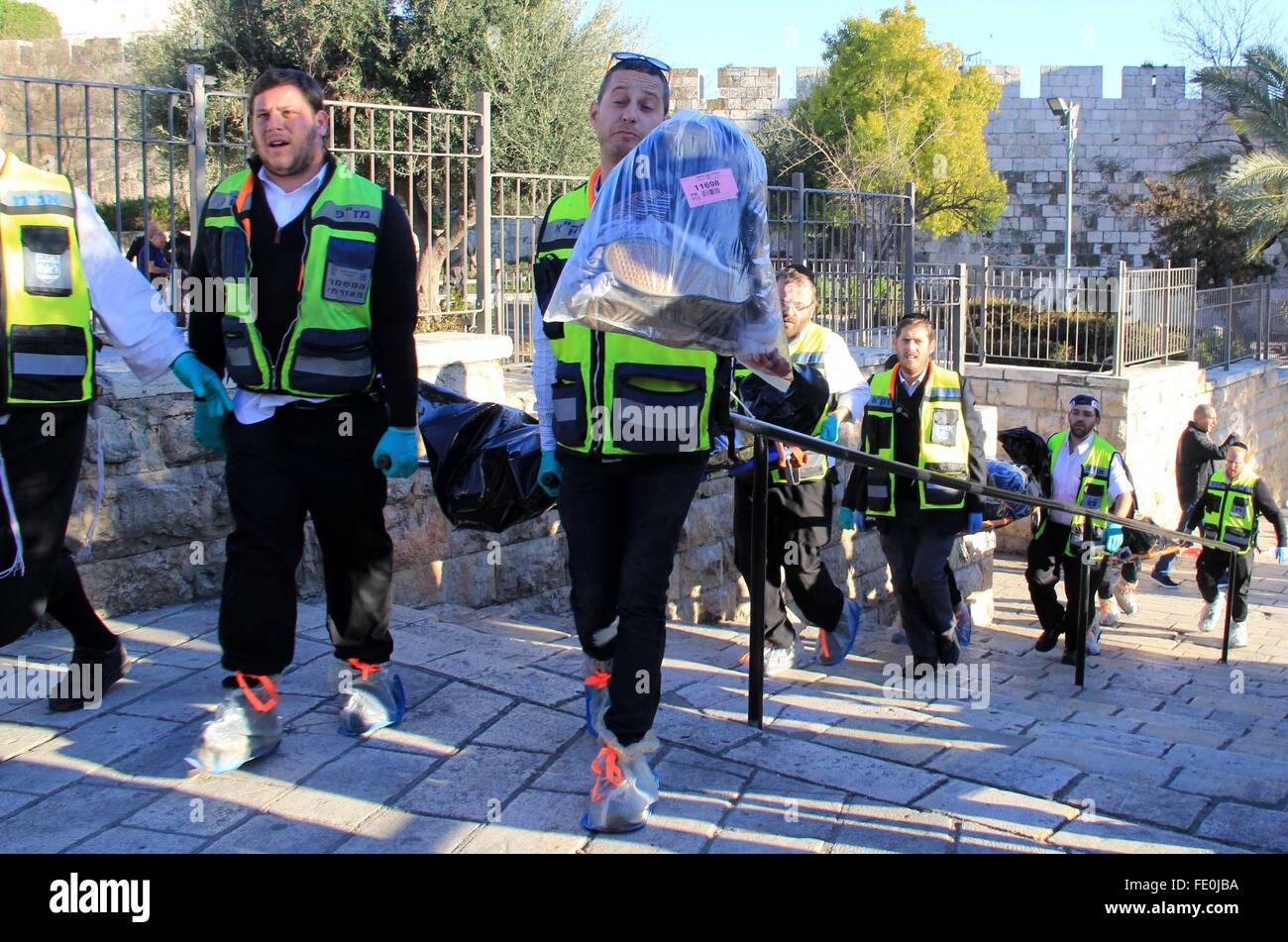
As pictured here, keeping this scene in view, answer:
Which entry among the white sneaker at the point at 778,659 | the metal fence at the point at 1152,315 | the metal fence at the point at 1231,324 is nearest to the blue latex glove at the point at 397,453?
the white sneaker at the point at 778,659

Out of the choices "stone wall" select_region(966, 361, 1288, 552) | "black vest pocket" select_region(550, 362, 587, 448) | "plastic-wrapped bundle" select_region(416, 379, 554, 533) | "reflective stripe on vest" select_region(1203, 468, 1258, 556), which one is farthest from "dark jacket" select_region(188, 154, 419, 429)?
"stone wall" select_region(966, 361, 1288, 552)

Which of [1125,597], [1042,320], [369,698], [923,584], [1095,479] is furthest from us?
[1042,320]

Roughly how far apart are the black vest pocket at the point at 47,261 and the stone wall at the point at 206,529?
108 cm

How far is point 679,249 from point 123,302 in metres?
1.64

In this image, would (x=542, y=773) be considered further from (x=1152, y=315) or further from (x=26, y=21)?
(x=26, y=21)

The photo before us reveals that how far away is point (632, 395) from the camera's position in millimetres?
3156

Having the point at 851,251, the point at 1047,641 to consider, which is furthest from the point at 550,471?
the point at 851,251

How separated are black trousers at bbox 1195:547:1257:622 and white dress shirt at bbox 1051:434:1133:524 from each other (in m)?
1.43

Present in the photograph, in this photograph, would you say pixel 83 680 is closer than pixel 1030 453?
Yes

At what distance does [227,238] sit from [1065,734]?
3.72 m

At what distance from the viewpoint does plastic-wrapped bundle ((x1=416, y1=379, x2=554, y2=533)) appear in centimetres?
379

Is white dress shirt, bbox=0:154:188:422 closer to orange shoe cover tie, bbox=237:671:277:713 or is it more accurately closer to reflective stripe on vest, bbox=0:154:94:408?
reflective stripe on vest, bbox=0:154:94:408

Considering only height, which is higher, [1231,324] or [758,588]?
[1231,324]
